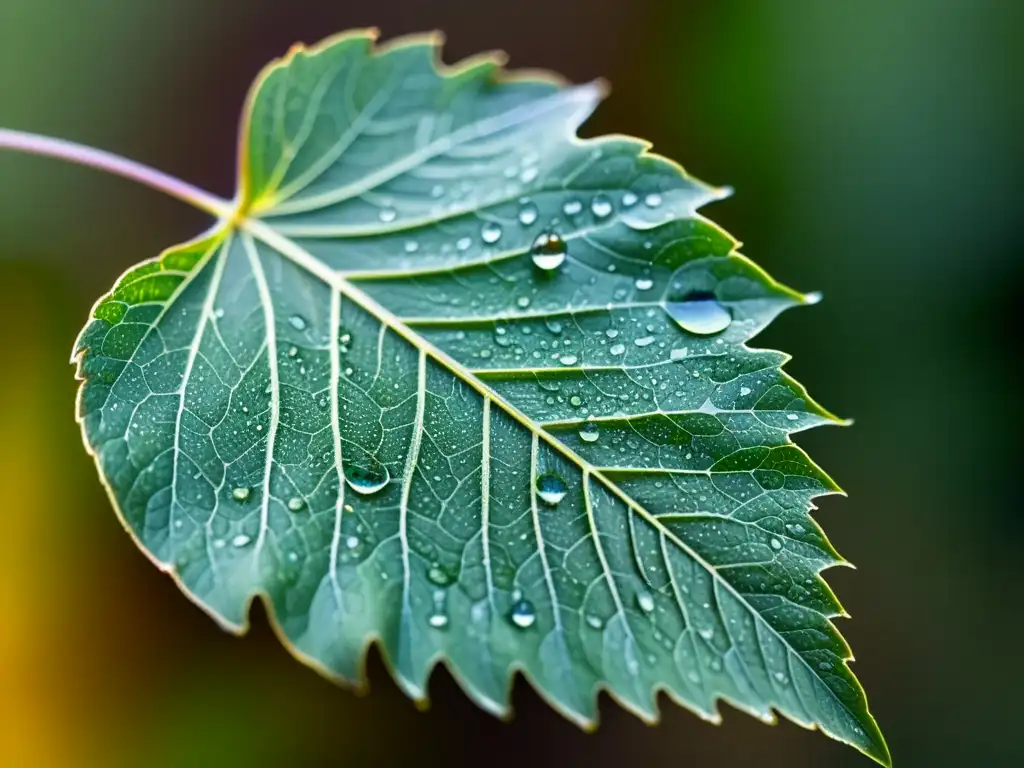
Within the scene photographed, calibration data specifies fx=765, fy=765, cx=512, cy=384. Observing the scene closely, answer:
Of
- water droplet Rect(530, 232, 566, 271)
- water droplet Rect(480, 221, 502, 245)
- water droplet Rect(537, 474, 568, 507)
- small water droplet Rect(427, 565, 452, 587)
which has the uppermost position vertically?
water droplet Rect(480, 221, 502, 245)

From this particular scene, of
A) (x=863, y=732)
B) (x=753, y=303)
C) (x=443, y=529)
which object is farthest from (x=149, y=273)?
(x=863, y=732)

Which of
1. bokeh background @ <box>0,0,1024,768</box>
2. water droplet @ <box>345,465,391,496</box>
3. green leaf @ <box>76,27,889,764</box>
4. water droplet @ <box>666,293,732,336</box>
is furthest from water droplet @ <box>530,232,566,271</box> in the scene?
bokeh background @ <box>0,0,1024,768</box>

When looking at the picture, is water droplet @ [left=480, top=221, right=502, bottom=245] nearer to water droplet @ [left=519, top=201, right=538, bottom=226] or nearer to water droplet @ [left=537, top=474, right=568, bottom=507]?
water droplet @ [left=519, top=201, right=538, bottom=226]

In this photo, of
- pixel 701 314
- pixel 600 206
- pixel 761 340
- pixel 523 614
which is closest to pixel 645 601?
pixel 523 614

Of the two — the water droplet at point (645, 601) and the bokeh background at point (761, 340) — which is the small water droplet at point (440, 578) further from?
the bokeh background at point (761, 340)

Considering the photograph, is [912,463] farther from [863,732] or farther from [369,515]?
[369,515]

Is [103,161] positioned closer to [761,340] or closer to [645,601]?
[645,601]

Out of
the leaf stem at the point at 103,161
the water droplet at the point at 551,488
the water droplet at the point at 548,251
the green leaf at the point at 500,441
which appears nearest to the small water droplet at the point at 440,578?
the green leaf at the point at 500,441

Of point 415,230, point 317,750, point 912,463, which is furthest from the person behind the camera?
point 912,463
